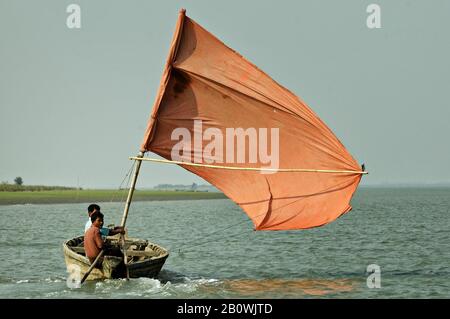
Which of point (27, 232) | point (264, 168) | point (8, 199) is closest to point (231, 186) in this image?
point (264, 168)

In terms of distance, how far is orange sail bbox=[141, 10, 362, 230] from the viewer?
19453mm

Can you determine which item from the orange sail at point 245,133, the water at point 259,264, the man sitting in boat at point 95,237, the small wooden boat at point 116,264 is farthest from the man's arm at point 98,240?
the orange sail at point 245,133

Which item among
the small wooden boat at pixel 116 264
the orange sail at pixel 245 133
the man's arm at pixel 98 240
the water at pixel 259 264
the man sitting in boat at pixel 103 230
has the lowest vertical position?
the water at pixel 259 264

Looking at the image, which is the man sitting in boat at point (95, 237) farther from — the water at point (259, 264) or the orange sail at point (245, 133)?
the orange sail at point (245, 133)

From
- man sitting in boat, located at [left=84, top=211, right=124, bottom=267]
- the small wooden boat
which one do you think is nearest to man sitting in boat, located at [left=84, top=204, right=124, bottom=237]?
the small wooden boat

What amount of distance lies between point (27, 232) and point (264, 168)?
26531 millimetres

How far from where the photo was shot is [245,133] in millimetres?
20219

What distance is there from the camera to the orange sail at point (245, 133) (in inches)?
766

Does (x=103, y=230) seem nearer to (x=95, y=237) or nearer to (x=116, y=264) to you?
(x=95, y=237)

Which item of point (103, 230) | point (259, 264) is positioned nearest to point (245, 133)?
point (103, 230)

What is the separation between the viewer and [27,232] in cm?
4216

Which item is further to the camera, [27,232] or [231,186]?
[27,232]

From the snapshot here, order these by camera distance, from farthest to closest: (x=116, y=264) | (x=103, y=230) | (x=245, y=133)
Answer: (x=103, y=230)
(x=245, y=133)
(x=116, y=264)
